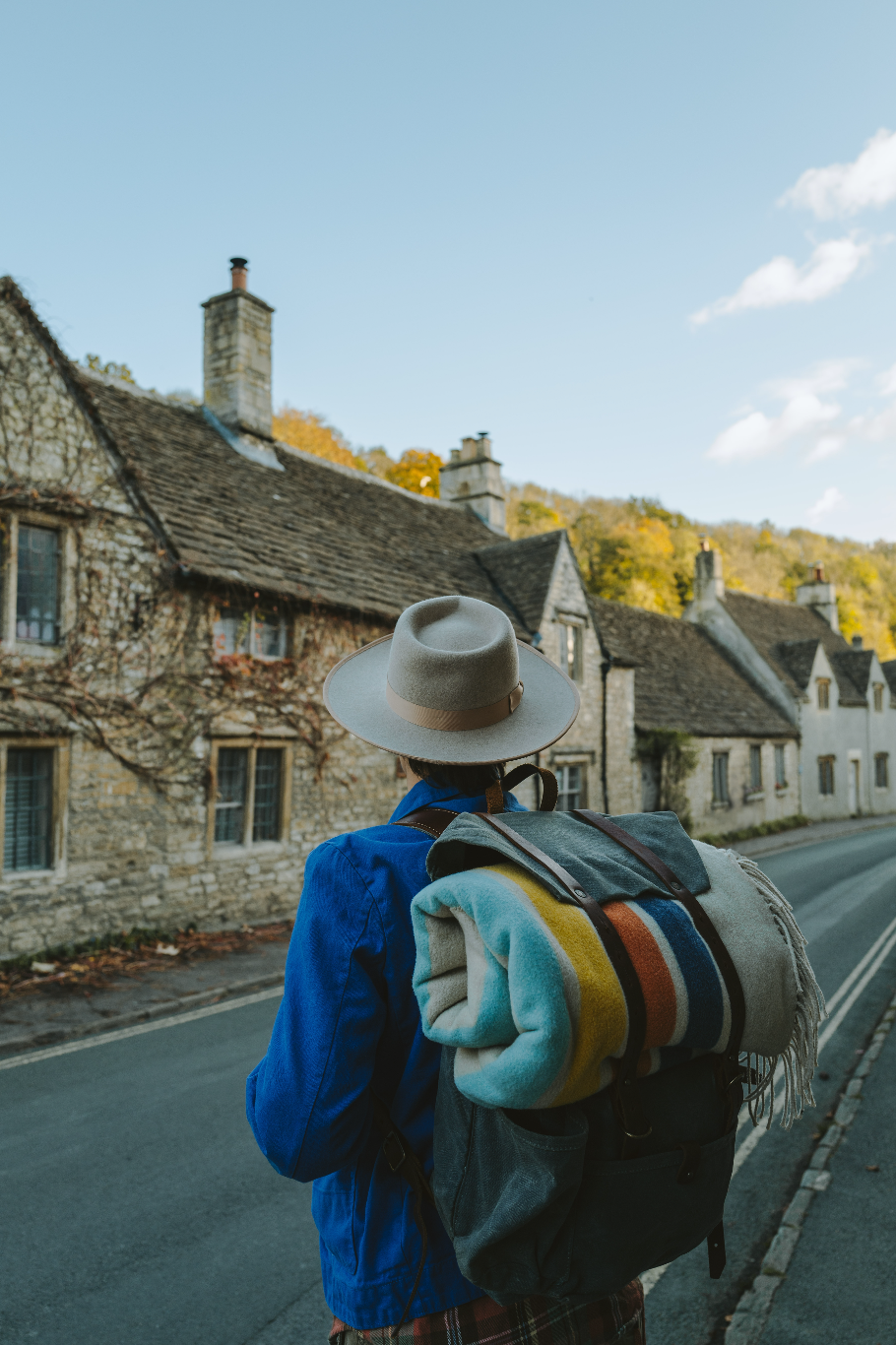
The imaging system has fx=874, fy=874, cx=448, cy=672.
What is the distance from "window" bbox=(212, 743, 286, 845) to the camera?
40.8 ft

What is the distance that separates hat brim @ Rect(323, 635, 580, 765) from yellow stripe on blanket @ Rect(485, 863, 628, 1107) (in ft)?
1.81

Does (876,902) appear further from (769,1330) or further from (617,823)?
(617,823)

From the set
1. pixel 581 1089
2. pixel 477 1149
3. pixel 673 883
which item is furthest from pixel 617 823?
pixel 477 1149

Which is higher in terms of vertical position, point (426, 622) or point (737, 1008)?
point (426, 622)

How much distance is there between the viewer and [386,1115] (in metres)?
1.81

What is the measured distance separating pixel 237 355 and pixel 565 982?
1704 cm

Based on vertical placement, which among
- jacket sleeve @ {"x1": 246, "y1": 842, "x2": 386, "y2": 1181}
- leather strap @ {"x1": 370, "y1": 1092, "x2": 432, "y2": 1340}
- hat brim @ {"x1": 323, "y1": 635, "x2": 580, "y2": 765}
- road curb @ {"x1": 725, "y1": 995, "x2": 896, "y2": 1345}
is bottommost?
road curb @ {"x1": 725, "y1": 995, "x2": 896, "y2": 1345}

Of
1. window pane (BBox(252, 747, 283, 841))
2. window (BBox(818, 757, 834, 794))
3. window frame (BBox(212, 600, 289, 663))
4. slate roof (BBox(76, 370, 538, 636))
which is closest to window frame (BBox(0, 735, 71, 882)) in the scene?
window frame (BBox(212, 600, 289, 663))

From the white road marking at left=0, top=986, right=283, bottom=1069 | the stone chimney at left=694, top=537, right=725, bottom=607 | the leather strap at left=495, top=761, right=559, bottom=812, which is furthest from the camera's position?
the stone chimney at left=694, top=537, right=725, bottom=607

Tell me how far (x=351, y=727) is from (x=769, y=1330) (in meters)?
3.32

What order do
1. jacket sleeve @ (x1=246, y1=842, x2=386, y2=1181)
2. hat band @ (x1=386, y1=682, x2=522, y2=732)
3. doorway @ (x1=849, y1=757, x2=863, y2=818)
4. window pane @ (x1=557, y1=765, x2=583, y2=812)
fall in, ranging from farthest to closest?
doorway @ (x1=849, y1=757, x2=863, y2=818) < window pane @ (x1=557, y1=765, x2=583, y2=812) < hat band @ (x1=386, y1=682, x2=522, y2=732) < jacket sleeve @ (x1=246, y1=842, x2=386, y2=1181)

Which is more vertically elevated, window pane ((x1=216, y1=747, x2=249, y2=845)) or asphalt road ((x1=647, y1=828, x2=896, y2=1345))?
window pane ((x1=216, y1=747, x2=249, y2=845))

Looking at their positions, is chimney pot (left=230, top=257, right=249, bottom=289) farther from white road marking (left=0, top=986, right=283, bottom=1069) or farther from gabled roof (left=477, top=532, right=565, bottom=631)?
white road marking (left=0, top=986, right=283, bottom=1069)

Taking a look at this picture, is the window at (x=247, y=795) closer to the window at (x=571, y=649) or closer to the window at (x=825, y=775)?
the window at (x=571, y=649)
